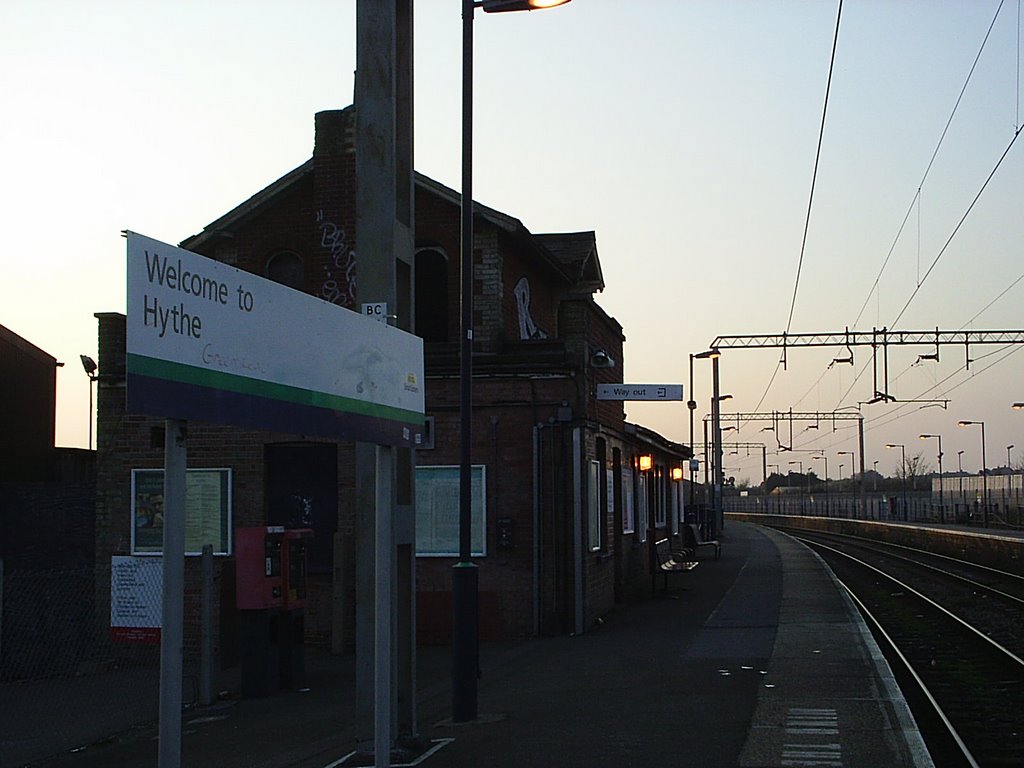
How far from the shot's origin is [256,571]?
43.1ft

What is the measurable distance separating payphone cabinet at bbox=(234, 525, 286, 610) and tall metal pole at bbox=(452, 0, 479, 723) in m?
3.06

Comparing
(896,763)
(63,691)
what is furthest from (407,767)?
(63,691)

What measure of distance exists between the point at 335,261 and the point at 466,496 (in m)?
9.41

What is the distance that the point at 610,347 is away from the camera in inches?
885

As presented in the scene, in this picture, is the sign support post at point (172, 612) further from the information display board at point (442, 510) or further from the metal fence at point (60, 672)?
the information display board at point (442, 510)

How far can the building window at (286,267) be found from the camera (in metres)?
21.0

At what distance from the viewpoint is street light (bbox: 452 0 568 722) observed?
10602 millimetres

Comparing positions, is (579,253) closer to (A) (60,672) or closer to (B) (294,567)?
(B) (294,567)

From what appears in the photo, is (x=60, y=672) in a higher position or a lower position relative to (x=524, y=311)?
lower

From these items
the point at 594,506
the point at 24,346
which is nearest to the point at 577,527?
the point at 594,506

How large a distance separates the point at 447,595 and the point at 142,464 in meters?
4.98

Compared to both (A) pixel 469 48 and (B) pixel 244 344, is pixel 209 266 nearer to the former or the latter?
(B) pixel 244 344

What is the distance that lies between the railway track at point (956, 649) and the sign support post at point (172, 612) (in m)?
6.36

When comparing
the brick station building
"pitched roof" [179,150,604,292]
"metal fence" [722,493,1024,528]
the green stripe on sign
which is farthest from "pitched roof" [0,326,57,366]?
"metal fence" [722,493,1024,528]
